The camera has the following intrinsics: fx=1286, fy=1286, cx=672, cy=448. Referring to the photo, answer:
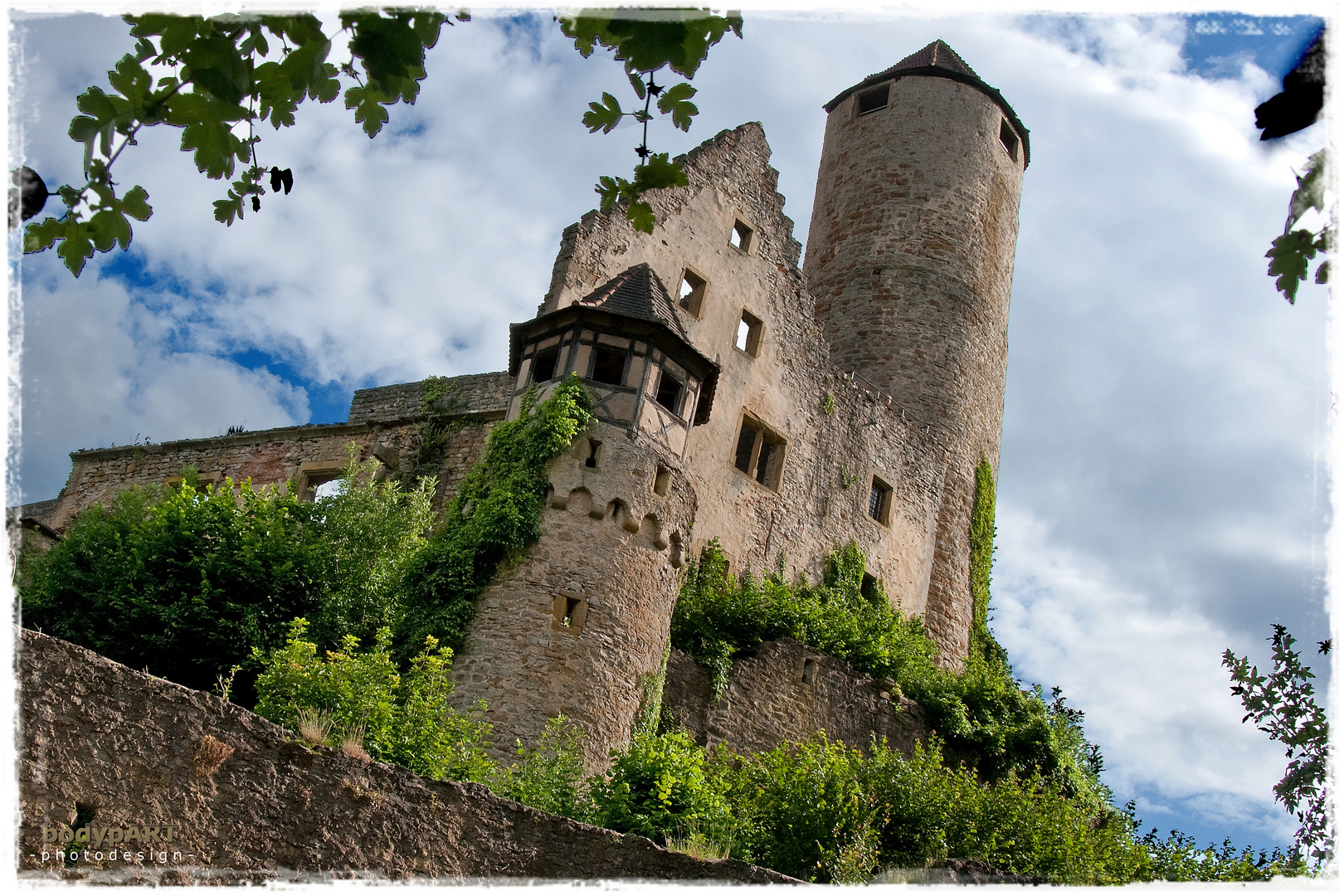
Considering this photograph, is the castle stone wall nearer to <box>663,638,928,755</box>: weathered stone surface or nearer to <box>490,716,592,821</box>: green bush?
<box>490,716,592,821</box>: green bush

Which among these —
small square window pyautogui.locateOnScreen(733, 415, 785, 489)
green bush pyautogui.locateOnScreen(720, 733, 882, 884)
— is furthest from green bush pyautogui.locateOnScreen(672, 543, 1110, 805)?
green bush pyautogui.locateOnScreen(720, 733, 882, 884)

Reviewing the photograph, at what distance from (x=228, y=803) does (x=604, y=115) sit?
5.30 metres

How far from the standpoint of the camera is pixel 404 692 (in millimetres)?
13641

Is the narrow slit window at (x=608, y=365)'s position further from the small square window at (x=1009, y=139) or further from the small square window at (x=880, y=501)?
the small square window at (x=1009, y=139)

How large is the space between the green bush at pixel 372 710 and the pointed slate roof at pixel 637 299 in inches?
274

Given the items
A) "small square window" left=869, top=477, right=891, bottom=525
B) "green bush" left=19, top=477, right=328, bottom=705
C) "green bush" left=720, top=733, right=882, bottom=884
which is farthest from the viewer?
"small square window" left=869, top=477, right=891, bottom=525

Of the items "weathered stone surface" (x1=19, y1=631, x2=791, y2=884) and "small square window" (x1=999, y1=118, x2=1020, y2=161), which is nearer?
"weathered stone surface" (x1=19, y1=631, x2=791, y2=884)

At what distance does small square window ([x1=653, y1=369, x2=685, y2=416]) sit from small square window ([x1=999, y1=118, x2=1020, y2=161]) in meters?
18.4

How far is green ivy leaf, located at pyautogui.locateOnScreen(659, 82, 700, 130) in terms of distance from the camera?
Result: 4891mm

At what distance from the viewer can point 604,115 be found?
4.83 metres

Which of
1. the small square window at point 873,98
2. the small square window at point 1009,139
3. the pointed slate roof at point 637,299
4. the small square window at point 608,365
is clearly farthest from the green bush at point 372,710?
the small square window at point 1009,139

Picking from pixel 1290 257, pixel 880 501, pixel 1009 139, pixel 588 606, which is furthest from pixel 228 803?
pixel 1009 139

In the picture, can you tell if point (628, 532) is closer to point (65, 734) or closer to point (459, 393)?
point (459, 393)

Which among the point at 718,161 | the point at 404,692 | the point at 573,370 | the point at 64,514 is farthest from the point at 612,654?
the point at 64,514
